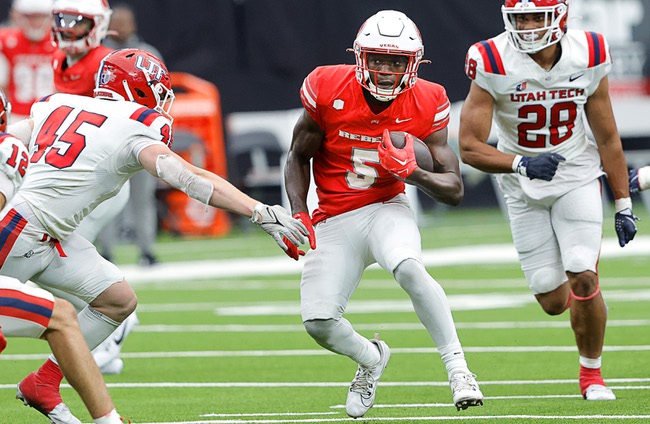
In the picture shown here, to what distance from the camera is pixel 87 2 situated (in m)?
6.59

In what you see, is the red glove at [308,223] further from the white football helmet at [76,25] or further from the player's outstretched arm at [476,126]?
the white football helmet at [76,25]

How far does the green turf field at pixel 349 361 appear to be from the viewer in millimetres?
5152

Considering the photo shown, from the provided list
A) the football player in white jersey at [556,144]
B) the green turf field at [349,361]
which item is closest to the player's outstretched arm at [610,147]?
the football player in white jersey at [556,144]

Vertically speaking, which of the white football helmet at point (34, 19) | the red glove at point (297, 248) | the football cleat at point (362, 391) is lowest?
the football cleat at point (362, 391)

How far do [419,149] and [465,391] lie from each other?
0.98 metres

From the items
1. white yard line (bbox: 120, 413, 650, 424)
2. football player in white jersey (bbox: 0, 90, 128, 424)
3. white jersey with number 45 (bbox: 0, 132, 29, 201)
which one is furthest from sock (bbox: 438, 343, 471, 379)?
white jersey with number 45 (bbox: 0, 132, 29, 201)

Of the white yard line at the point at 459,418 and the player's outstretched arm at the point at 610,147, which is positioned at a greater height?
the player's outstretched arm at the point at 610,147

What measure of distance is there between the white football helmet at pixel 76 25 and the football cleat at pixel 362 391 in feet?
8.06

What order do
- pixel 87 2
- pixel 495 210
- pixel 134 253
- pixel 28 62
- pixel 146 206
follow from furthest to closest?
1. pixel 495 210
2. pixel 134 253
3. pixel 146 206
4. pixel 28 62
5. pixel 87 2

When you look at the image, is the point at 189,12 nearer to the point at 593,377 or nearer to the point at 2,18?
the point at 2,18

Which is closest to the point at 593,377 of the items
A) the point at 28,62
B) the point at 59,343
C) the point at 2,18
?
the point at 59,343

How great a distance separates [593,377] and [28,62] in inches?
204

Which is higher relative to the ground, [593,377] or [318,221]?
[318,221]

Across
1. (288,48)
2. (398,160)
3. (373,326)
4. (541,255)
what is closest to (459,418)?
(398,160)
